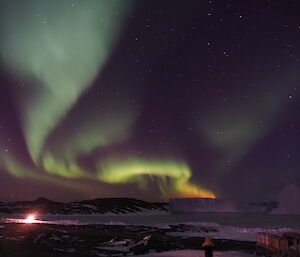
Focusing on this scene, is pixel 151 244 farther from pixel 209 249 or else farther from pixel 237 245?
pixel 209 249

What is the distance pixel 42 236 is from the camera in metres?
42.8

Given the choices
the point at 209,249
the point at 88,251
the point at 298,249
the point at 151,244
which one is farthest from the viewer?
the point at 151,244

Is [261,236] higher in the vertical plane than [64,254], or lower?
higher

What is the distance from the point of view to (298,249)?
23891mm

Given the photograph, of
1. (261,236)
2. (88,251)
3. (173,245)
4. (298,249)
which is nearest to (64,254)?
(88,251)

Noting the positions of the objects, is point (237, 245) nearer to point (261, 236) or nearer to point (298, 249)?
point (261, 236)

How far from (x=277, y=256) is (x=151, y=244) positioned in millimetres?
12697

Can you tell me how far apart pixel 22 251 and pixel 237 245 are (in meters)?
17.2

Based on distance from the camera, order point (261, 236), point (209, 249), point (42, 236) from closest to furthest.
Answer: point (209, 249) < point (261, 236) < point (42, 236)

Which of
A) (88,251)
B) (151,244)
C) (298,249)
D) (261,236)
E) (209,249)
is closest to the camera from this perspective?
(209,249)

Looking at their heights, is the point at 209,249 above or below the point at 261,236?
below

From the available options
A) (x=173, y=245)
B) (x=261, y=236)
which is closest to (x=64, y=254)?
(x=173, y=245)

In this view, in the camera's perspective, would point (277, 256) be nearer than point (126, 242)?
Yes

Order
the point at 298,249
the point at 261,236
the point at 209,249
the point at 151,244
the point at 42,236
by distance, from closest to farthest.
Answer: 1. the point at 209,249
2. the point at 298,249
3. the point at 261,236
4. the point at 151,244
5. the point at 42,236
